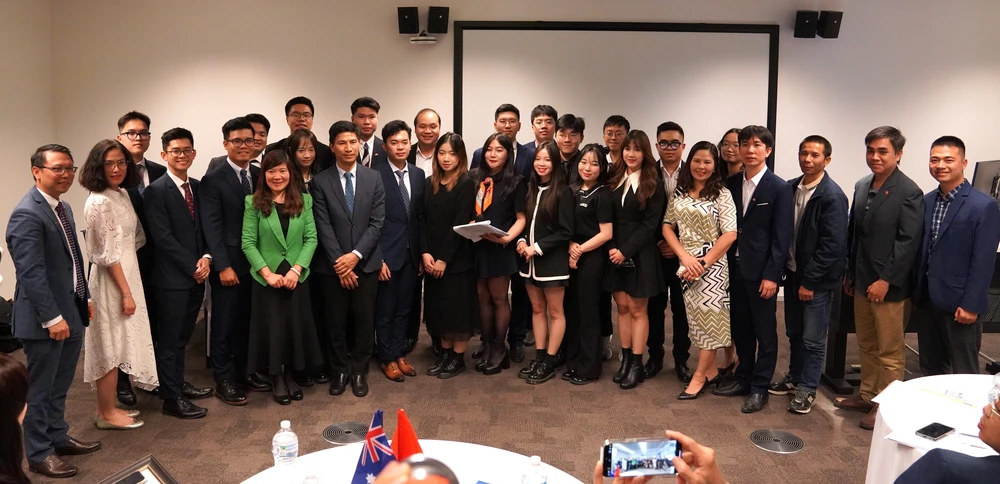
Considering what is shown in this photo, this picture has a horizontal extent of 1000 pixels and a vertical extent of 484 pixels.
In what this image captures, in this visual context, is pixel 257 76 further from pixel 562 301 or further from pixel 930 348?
pixel 930 348

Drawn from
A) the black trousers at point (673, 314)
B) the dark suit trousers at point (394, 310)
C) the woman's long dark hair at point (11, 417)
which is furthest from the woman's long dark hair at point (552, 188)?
the woman's long dark hair at point (11, 417)

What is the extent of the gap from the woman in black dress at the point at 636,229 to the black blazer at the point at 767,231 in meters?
0.50

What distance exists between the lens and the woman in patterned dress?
4195 mm

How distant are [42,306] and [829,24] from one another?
260 inches

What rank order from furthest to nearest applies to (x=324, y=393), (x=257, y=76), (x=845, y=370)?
A: (x=257, y=76)
(x=845, y=370)
(x=324, y=393)

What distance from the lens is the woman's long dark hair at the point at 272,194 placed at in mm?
4117

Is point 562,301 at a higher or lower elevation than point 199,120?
lower

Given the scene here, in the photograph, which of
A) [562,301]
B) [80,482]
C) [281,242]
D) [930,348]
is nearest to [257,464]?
[80,482]

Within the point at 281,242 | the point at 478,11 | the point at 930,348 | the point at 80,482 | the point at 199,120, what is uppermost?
the point at 478,11

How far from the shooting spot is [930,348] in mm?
4074

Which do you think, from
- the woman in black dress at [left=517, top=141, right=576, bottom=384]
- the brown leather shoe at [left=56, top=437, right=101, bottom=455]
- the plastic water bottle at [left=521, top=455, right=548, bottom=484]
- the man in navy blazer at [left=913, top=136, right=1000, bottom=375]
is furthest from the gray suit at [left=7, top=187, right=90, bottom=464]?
the man in navy blazer at [left=913, top=136, right=1000, bottom=375]

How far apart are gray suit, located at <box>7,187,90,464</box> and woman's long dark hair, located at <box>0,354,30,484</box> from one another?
5.04 feet

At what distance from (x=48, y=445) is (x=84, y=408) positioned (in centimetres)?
94

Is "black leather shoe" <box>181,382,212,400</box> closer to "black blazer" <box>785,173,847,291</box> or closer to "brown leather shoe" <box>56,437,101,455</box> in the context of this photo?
"brown leather shoe" <box>56,437,101,455</box>
